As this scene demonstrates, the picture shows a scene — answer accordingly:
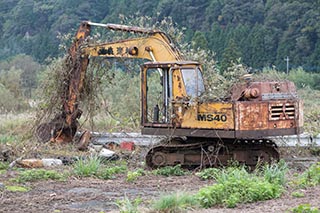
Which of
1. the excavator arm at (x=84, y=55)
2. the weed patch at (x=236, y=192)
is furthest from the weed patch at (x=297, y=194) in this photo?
the excavator arm at (x=84, y=55)

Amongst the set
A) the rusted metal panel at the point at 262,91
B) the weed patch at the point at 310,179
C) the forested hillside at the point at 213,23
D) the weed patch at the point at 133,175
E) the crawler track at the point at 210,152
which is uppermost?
the forested hillside at the point at 213,23

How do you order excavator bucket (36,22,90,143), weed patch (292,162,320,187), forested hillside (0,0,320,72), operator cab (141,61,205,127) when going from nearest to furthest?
weed patch (292,162,320,187)
operator cab (141,61,205,127)
excavator bucket (36,22,90,143)
forested hillside (0,0,320,72)

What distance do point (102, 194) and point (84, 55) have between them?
6720 mm

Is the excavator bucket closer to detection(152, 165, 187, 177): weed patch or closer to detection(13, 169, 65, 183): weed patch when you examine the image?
detection(152, 165, 187, 177): weed patch

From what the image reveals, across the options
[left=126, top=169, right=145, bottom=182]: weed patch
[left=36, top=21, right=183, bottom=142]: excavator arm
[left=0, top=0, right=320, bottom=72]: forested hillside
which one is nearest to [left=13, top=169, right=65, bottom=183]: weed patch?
[left=126, top=169, right=145, bottom=182]: weed patch

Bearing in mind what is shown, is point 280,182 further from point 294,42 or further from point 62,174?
point 294,42

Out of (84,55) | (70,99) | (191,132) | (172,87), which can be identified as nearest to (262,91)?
(191,132)

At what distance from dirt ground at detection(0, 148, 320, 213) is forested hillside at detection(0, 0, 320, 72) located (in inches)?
1029

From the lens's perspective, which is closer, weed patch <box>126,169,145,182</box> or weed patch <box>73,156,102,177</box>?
weed patch <box>126,169,145,182</box>

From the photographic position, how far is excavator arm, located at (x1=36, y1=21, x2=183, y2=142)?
15.9 metres

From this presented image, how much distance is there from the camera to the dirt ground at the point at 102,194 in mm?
8898

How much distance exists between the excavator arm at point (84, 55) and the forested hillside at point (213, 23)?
2144cm

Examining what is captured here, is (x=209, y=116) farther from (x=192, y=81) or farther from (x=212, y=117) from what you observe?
(x=192, y=81)

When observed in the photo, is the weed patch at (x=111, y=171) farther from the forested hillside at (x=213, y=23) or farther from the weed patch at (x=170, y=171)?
the forested hillside at (x=213, y=23)
